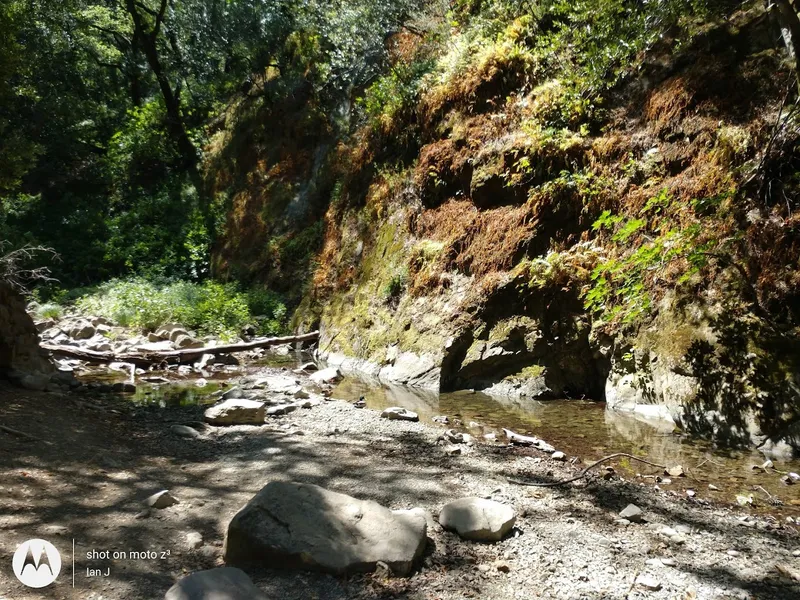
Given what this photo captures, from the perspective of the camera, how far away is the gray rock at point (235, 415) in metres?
6.13

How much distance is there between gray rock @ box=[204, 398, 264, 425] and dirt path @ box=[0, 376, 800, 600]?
1.56ft

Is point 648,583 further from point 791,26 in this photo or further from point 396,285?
point 396,285

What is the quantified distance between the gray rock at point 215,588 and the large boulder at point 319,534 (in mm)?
302

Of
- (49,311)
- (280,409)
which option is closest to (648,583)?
(280,409)

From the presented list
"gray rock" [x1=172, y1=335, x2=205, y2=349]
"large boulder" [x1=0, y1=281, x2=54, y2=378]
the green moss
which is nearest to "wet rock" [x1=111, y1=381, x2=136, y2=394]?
"large boulder" [x1=0, y1=281, x2=54, y2=378]

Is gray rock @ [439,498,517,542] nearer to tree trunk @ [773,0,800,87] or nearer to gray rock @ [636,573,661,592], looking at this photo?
gray rock @ [636,573,661,592]

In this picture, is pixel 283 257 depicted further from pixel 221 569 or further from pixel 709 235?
pixel 221 569

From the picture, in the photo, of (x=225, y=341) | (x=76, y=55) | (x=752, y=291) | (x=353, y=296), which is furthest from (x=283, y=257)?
(x=76, y=55)

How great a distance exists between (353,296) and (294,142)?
8229 mm

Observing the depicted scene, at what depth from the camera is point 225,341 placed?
41.4 ft

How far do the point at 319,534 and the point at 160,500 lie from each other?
1.25 m

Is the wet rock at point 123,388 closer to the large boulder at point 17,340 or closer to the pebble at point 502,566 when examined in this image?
the large boulder at point 17,340

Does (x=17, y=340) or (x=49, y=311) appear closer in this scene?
(x=17, y=340)

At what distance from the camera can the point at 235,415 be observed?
615 centimetres
